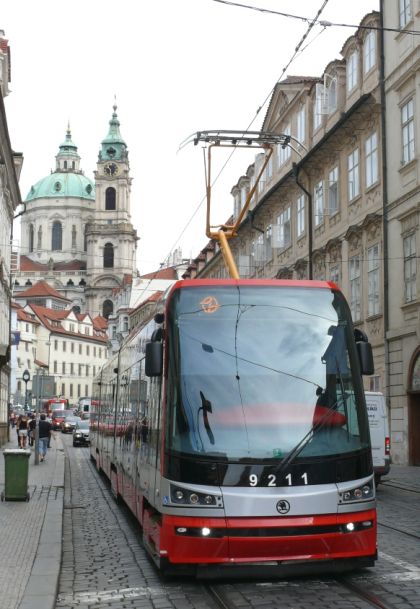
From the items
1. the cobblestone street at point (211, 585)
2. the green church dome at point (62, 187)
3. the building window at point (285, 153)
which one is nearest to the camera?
the cobblestone street at point (211, 585)

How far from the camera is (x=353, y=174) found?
3303 cm

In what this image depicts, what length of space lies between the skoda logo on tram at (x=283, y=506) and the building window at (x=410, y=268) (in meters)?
19.3

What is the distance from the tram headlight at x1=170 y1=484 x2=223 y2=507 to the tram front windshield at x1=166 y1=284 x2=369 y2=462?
34 centimetres

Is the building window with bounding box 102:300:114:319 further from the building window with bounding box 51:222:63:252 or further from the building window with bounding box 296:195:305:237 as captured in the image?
the building window with bounding box 296:195:305:237

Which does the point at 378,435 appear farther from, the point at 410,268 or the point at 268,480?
the point at 268,480

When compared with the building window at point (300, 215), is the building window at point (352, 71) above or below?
above

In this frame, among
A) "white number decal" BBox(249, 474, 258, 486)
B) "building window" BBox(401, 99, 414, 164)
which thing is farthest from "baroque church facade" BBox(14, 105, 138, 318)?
"white number decal" BBox(249, 474, 258, 486)

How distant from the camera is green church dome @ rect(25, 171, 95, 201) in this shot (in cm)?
18925

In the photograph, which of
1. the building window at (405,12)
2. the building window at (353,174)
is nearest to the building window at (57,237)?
the building window at (353,174)

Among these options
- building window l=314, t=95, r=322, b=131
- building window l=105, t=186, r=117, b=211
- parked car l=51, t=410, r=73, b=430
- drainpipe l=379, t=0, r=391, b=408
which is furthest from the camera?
building window l=105, t=186, r=117, b=211

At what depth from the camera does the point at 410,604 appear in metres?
7.70

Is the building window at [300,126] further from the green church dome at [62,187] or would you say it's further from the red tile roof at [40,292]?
the green church dome at [62,187]

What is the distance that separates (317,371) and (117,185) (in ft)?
560

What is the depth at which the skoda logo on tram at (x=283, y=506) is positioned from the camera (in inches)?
334
